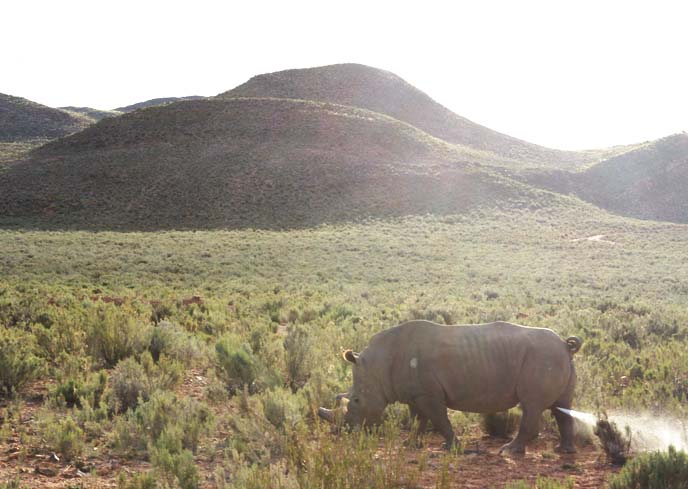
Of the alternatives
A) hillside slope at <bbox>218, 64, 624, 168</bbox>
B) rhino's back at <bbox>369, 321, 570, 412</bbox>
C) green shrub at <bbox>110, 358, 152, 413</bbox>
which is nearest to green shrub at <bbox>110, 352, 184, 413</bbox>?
green shrub at <bbox>110, 358, 152, 413</bbox>

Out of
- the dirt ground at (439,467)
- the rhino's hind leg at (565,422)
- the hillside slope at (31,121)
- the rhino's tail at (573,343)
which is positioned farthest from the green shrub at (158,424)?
the hillside slope at (31,121)

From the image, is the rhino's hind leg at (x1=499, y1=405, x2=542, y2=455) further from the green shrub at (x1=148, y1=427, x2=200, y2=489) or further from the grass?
the green shrub at (x1=148, y1=427, x2=200, y2=489)

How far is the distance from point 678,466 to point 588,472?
1176 mm

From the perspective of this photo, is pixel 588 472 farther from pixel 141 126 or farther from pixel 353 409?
pixel 141 126

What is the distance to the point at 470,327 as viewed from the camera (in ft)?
21.3

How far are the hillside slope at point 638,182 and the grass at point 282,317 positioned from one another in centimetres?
1470

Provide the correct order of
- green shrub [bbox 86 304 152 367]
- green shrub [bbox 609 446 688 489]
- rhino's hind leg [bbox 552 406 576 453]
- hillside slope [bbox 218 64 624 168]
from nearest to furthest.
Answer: green shrub [bbox 609 446 688 489]
rhino's hind leg [bbox 552 406 576 453]
green shrub [bbox 86 304 152 367]
hillside slope [bbox 218 64 624 168]

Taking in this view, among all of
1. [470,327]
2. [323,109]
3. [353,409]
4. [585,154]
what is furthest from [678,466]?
[585,154]

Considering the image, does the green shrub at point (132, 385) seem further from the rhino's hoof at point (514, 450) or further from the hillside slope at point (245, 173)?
the hillside slope at point (245, 173)

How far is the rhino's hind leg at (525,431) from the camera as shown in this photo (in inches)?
242

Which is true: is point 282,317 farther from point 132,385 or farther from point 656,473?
point 656,473

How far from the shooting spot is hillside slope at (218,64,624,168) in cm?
8581

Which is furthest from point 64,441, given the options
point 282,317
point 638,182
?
point 638,182

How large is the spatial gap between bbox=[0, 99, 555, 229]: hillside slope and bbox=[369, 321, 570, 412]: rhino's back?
4481 cm
